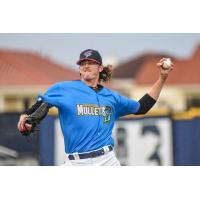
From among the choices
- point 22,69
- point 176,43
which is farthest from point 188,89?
point 22,69

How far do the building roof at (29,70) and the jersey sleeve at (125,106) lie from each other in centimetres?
367

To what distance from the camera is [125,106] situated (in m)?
5.22

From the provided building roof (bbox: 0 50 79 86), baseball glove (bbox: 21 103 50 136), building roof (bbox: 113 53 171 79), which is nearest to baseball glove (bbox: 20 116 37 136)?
baseball glove (bbox: 21 103 50 136)

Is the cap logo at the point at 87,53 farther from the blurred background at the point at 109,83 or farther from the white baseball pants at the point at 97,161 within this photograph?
the blurred background at the point at 109,83

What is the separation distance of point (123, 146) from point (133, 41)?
5.80 feet

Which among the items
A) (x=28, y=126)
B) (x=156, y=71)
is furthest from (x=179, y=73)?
(x=28, y=126)

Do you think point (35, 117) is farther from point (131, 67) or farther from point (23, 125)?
point (131, 67)

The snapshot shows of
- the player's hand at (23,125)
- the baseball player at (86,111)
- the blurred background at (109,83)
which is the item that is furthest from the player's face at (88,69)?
the blurred background at (109,83)

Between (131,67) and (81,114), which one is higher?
(131,67)

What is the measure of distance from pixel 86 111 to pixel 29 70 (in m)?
5.55

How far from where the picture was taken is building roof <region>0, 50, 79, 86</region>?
8.91 meters

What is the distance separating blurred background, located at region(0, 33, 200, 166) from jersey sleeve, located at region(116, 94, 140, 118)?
1.80 m

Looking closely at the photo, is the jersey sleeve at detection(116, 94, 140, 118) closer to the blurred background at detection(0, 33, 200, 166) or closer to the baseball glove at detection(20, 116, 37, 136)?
the baseball glove at detection(20, 116, 37, 136)
